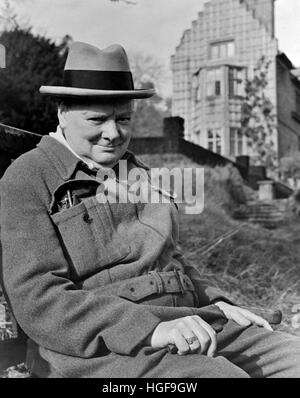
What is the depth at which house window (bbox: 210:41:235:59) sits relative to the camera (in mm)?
4602

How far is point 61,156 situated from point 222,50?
11.4ft

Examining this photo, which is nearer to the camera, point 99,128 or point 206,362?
point 206,362

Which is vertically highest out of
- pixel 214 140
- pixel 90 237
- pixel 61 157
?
pixel 214 140

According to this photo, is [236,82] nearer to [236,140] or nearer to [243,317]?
[236,140]

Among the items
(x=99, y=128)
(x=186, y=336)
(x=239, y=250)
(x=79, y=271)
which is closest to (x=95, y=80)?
(x=99, y=128)

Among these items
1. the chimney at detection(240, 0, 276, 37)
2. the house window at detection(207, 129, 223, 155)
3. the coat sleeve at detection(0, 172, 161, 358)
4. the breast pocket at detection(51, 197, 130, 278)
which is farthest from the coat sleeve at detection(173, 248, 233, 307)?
the house window at detection(207, 129, 223, 155)

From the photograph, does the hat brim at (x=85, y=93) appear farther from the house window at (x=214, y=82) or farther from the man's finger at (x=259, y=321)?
the house window at (x=214, y=82)

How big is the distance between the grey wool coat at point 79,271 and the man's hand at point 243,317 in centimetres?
7

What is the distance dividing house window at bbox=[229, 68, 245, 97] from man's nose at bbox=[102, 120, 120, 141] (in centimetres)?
345

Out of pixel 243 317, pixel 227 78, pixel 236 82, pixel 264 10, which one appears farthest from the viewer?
pixel 236 82

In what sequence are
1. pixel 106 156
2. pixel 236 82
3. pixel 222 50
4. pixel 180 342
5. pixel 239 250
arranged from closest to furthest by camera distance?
1. pixel 180 342
2. pixel 106 156
3. pixel 239 250
4. pixel 222 50
5. pixel 236 82

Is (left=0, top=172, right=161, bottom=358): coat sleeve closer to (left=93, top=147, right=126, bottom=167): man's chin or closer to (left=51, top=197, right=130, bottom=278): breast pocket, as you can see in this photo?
(left=51, top=197, right=130, bottom=278): breast pocket

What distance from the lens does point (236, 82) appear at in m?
5.20
